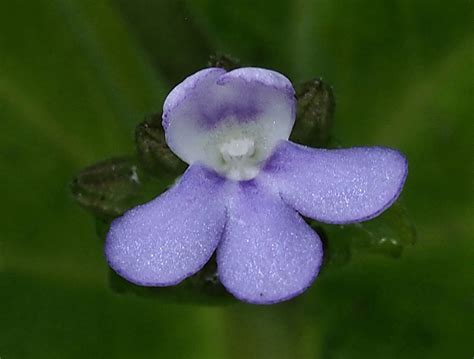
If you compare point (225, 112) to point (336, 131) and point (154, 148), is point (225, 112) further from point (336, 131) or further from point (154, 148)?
point (336, 131)

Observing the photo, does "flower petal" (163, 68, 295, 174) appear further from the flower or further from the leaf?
the leaf

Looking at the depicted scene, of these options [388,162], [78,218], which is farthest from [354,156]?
[78,218]

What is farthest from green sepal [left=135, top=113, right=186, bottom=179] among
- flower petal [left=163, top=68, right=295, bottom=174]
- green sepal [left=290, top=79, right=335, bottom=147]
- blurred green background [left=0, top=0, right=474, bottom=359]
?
blurred green background [left=0, top=0, right=474, bottom=359]

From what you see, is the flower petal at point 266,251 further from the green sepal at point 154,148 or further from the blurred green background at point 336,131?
the blurred green background at point 336,131

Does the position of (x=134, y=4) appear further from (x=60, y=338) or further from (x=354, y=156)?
(x=60, y=338)

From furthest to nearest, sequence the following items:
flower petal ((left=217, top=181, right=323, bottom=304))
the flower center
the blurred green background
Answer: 1. the blurred green background
2. the flower center
3. flower petal ((left=217, top=181, right=323, bottom=304))

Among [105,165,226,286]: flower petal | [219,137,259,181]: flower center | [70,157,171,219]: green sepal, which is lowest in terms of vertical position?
[70,157,171,219]: green sepal

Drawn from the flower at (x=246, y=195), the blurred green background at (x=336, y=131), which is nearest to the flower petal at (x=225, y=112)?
the flower at (x=246, y=195)
